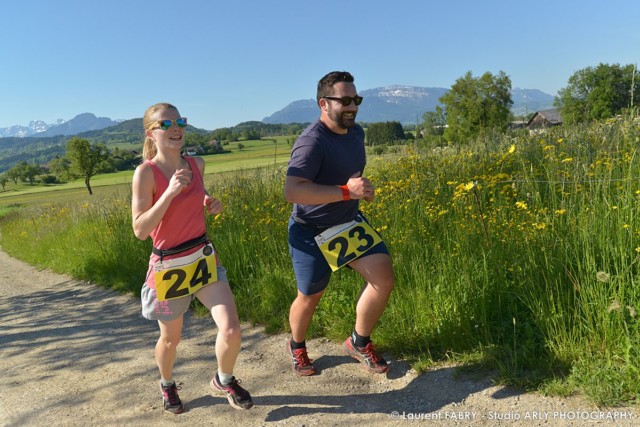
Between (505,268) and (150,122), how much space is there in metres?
2.79

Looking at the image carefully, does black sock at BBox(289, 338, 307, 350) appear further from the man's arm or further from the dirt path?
the man's arm

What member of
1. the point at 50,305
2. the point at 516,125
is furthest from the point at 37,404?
the point at 516,125

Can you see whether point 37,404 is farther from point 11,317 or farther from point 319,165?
point 11,317

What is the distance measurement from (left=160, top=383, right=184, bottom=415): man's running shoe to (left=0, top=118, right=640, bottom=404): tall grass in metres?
1.40

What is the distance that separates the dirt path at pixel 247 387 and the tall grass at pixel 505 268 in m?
0.21

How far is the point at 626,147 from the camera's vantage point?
4973 millimetres

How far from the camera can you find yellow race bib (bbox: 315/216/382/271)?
3.47m

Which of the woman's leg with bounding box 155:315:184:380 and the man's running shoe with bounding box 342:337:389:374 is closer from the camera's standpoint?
the woman's leg with bounding box 155:315:184:380

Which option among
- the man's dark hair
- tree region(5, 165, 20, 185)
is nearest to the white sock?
the man's dark hair

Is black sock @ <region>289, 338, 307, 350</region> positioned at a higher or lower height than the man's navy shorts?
lower

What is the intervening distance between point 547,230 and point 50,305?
21.6 feet

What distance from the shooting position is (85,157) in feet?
207

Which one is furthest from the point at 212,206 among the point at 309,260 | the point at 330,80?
the point at 330,80

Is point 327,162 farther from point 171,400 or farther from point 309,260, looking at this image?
point 171,400
